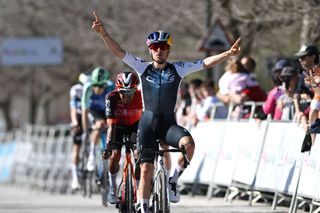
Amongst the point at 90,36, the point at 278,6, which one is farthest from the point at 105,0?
the point at 278,6

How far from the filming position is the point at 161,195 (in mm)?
13055

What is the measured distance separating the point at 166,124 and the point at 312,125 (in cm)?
210

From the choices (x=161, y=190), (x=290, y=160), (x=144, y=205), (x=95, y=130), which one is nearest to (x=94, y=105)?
(x=95, y=130)

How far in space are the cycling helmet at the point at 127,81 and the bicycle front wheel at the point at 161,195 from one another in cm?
178

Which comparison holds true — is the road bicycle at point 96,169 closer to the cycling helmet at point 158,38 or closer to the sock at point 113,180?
the sock at point 113,180

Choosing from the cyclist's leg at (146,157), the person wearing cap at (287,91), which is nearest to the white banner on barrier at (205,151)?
the person wearing cap at (287,91)

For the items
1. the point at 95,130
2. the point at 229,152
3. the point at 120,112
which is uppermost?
the point at 120,112

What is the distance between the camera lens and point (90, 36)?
33.7 meters

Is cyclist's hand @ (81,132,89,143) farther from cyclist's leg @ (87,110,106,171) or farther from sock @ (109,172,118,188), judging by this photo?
sock @ (109,172,118,188)

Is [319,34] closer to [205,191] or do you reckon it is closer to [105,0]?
[205,191]

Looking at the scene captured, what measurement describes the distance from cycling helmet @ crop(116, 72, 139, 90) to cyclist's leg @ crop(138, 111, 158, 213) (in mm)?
1088

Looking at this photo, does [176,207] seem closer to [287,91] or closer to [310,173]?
[287,91]

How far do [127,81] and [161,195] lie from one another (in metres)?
2.01

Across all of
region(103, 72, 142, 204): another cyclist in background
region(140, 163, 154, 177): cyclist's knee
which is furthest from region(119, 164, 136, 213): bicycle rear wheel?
region(140, 163, 154, 177): cyclist's knee
